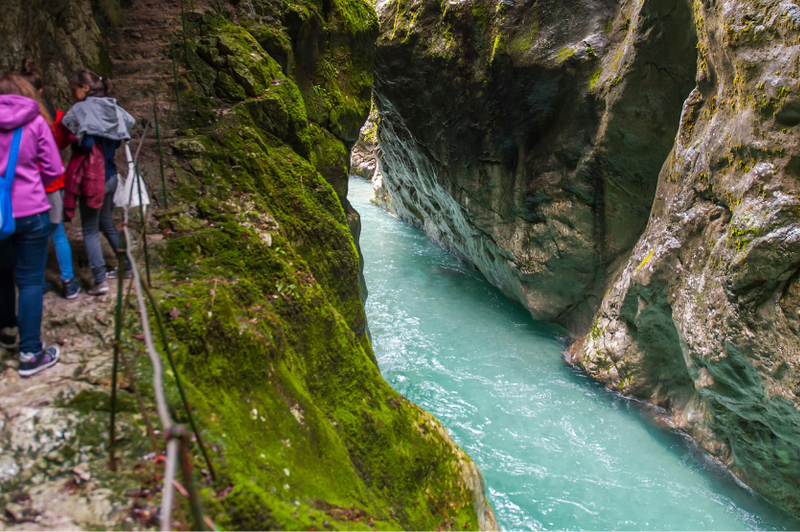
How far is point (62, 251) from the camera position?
3.60 meters

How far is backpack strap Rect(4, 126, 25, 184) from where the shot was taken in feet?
9.59

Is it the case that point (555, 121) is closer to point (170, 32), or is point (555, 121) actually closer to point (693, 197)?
point (693, 197)

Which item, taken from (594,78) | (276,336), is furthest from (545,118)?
(276,336)

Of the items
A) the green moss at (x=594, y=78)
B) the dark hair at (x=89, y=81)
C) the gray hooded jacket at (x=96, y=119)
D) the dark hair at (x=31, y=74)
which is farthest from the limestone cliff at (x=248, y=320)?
the green moss at (x=594, y=78)

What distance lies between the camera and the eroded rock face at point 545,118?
8.85 m

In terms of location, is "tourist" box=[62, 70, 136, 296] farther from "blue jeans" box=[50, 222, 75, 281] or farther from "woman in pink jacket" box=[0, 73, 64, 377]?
"woman in pink jacket" box=[0, 73, 64, 377]

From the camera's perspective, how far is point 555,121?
445 inches

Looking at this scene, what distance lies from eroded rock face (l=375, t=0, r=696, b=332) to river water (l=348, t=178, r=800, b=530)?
194 centimetres

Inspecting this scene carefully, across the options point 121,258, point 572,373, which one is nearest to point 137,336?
point 121,258

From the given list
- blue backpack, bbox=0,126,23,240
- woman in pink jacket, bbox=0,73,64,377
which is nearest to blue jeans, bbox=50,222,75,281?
woman in pink jacket, bbox=0,73,64,377

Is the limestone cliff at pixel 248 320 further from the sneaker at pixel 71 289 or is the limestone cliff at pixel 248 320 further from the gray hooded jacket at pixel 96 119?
the gray hooded jacket at pixel 96 119

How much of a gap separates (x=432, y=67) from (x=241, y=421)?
11.0 metres

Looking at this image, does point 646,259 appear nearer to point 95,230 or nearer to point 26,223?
point 95,230

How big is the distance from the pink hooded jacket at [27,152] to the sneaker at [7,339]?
84cm
